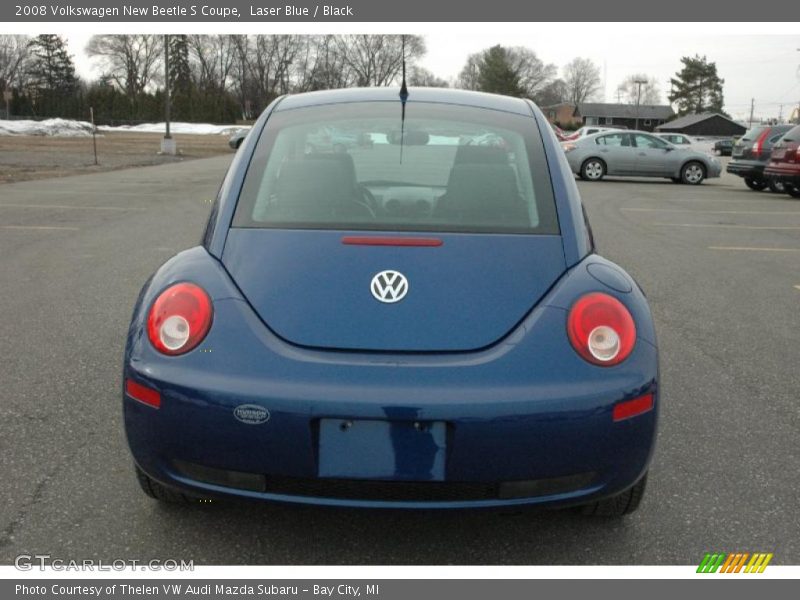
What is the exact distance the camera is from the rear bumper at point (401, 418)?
2.30 m

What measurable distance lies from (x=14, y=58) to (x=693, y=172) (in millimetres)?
99292

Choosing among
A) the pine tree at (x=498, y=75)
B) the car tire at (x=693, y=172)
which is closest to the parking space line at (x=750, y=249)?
the car tire at (x=693, y=172)

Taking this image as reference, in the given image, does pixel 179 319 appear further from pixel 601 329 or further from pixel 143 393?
pixel 601 329

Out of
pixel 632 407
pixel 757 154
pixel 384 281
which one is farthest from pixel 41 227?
pixel 757 154

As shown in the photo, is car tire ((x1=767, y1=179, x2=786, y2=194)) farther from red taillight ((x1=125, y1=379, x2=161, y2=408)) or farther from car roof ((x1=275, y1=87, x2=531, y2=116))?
red taillight ((x1=125, y1=379, x2=161, y2=408))

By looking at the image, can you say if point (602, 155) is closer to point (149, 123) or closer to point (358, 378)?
point (358, 378)

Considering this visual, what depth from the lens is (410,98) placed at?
354 centimetres

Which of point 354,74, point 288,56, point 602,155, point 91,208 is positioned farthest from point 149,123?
point 91,208

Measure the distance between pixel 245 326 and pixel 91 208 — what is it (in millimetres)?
11735

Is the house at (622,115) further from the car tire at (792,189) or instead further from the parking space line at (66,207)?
the parking space line at (66,207)

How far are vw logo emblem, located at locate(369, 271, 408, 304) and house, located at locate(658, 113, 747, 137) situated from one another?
9778 cm

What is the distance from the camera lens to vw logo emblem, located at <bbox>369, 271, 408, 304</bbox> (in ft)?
8.23

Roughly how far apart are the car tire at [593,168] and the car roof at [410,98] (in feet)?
66.0

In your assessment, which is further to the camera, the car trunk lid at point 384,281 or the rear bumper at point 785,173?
the rear bumper at point 785,173
